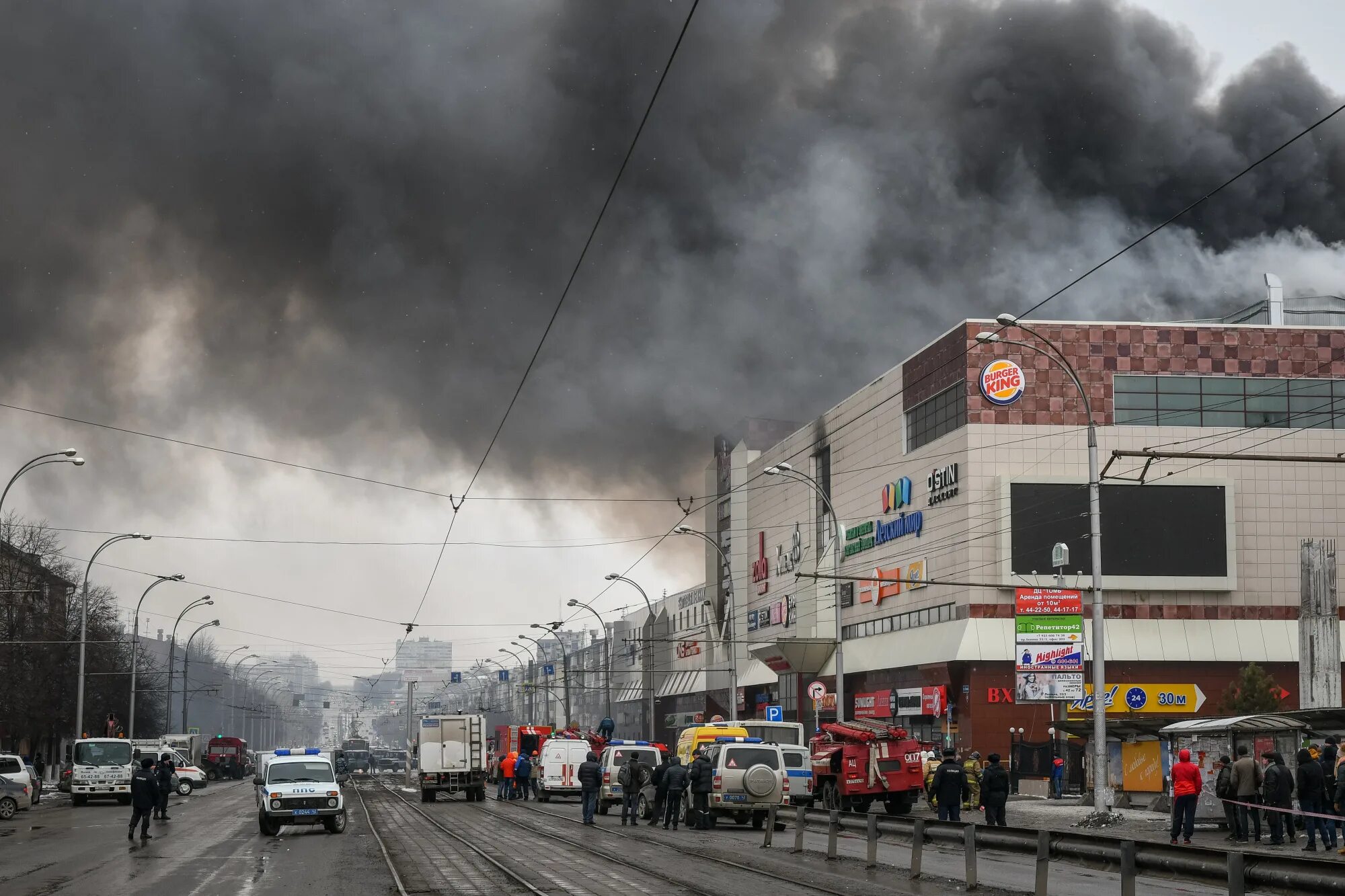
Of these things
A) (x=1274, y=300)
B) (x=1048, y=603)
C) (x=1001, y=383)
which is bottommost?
(x=1048, y=603)

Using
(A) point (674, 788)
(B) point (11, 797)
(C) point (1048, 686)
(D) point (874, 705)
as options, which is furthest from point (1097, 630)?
(D) point (874, 705)

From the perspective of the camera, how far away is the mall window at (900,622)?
222ft

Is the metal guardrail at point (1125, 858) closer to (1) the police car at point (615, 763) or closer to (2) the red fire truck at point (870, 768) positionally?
(2) the red fire truck at point (870, 768)

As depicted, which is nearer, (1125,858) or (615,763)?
(1125,858)

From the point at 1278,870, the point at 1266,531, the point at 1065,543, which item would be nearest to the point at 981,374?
the point at 1065,543

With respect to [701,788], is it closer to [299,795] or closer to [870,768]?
[870,768]

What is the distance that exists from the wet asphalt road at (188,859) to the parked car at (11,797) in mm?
1268

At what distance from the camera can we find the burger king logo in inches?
2586

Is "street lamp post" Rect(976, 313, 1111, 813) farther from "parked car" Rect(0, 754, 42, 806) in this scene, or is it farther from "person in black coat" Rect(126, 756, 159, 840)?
"parked car" Rect(0, 754, 42, 806)

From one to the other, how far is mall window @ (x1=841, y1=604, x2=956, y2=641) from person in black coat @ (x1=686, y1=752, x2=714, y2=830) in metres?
29.0

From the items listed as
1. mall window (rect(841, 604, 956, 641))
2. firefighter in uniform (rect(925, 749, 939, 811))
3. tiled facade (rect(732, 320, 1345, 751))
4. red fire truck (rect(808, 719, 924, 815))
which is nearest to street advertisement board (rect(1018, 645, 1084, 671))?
firefighter in uniform (rect(925, 749, 939, 811))

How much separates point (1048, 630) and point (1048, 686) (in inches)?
101

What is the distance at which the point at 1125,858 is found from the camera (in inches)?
586

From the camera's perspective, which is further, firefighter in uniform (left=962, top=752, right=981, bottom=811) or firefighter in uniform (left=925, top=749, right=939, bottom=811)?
firefighter in uniform (left=962, top=752, right=981, bottom=811)
